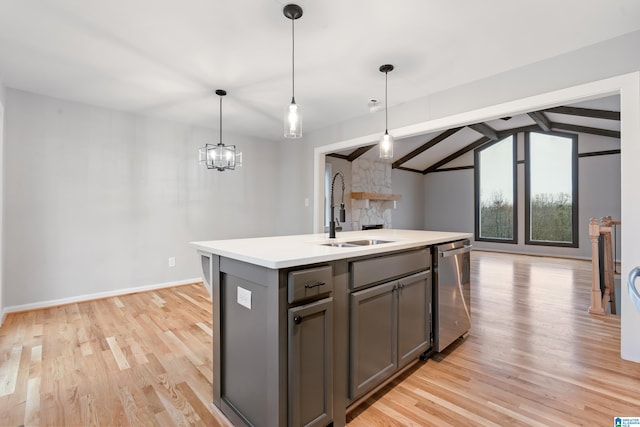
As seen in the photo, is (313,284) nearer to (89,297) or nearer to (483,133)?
(89,297)

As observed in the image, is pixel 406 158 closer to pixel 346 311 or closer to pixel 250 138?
pixel 250 138

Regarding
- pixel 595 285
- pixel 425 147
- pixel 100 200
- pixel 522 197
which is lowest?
pixel 595 285

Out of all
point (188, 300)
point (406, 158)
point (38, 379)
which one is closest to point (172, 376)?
point (38, 379)

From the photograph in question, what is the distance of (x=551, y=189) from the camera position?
7504mm

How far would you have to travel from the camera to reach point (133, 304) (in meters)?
3.61

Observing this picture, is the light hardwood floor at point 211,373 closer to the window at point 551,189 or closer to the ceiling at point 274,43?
the ceiling at point 274,43

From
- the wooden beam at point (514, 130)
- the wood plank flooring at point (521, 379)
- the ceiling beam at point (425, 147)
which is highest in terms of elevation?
the wooden beam at point (514, 130)

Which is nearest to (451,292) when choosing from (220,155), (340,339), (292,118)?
(340,339)

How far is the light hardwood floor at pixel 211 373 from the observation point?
5.51 ft

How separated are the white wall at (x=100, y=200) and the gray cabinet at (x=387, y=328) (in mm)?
3570

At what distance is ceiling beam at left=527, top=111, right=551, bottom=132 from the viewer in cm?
598

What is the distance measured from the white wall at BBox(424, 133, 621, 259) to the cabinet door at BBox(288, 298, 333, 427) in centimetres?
792

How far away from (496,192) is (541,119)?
100 inches

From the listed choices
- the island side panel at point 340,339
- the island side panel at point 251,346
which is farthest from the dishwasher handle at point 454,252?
the island side panel at point 251,346
